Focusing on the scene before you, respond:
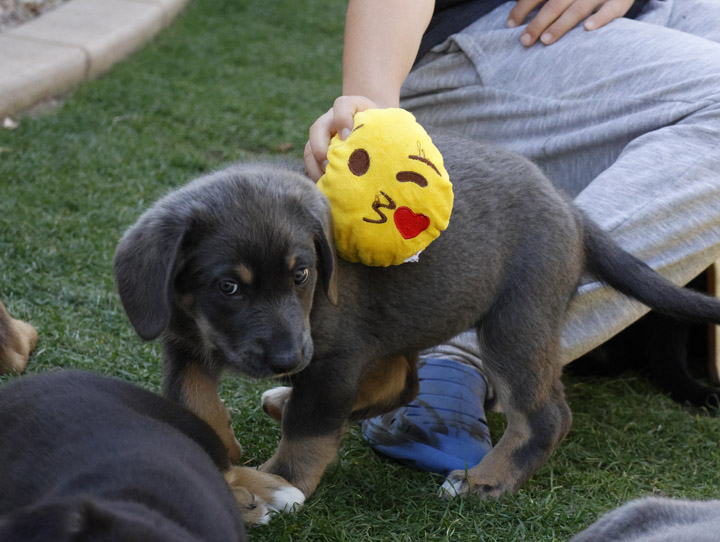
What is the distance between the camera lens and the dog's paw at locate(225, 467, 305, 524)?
295 cm

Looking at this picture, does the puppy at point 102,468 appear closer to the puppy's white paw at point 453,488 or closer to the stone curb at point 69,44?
the puppy's white paw at point 453,488

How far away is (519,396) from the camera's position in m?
3.42

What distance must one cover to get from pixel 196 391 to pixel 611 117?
217 cm

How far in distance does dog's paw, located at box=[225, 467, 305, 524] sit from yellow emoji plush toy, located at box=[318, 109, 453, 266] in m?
0.80

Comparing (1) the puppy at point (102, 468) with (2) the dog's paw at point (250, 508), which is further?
(2) the dog's paw at point (250, 508)

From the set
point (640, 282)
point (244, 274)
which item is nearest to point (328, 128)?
point (244, 274)

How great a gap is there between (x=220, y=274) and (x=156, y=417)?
46 centimetres

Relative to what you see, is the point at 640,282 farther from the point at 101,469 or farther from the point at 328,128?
the point at 101,469

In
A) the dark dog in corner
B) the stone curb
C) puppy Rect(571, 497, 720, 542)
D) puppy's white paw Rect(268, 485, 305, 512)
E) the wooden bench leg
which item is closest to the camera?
puppy Rect(571, 497, 720, 542)

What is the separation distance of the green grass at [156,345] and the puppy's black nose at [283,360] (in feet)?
1.71

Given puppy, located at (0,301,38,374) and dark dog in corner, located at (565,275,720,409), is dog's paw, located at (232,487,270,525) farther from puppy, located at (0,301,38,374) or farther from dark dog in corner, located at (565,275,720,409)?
dark dog in corner, located at (565,275,720,409)

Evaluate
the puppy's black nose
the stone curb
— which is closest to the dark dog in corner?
the puppy's black nose

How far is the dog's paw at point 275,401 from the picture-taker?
144 inches

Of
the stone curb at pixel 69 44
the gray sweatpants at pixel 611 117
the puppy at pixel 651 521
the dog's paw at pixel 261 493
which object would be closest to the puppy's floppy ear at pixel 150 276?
the dog's paw at pixel 261 493
